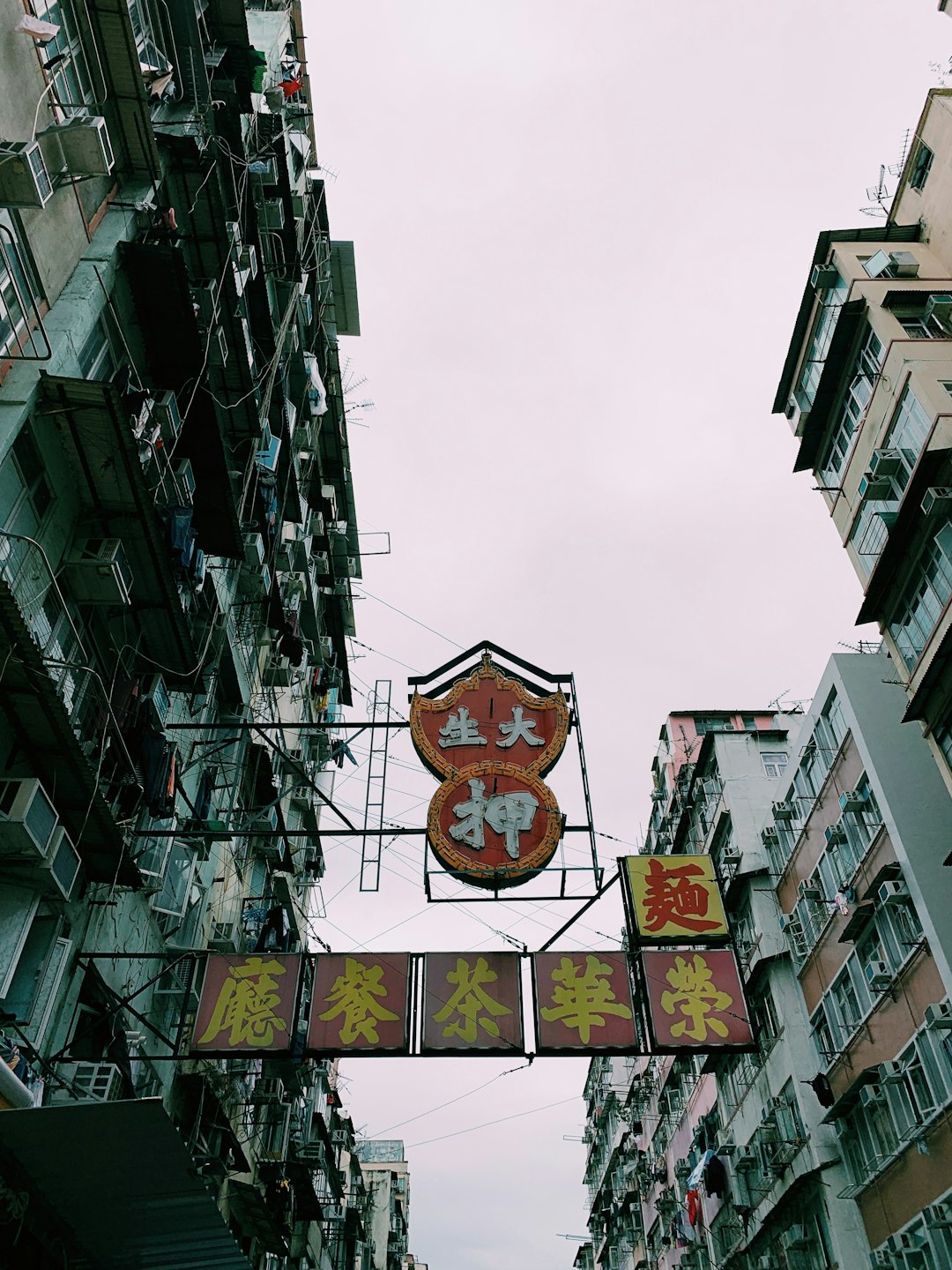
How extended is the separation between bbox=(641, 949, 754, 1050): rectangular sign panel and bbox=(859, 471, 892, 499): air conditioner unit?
11.7m

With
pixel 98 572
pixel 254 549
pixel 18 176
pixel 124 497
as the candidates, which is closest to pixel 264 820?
pixel 254 549

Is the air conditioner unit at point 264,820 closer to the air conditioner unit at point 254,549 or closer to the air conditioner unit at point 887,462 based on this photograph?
the air conditioner unit at point 254,549

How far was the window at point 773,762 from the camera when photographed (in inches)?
1146

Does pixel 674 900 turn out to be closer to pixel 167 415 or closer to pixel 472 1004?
pixel 472 1004

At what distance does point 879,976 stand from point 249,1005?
1335cm

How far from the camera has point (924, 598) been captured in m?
17.6

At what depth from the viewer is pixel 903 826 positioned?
Answer: 59.7ft

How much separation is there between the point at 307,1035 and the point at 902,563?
47.5ft

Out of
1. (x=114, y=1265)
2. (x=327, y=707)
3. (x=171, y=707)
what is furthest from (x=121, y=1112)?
(x=327, y=707)

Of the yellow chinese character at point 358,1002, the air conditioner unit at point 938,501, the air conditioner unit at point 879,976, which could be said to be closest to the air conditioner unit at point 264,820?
the yellow chinese character at point 358,1002

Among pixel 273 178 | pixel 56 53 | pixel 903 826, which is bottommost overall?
pixel 903 826

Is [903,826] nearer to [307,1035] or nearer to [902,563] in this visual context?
[902,563]

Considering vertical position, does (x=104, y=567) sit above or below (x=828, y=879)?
below

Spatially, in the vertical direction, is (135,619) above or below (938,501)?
below
